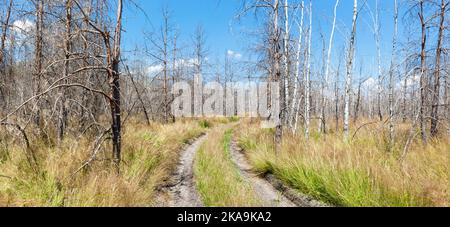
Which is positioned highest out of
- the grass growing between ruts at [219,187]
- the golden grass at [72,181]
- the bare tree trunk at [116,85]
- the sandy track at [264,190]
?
the bare tree trunk at [116,85]

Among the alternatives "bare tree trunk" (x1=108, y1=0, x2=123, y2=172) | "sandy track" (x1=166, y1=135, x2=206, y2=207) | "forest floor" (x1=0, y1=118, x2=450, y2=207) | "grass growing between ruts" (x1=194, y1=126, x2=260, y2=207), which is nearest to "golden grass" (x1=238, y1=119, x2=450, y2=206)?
"forest floor" (x1=0, y1=118, x2=450, y2=207)

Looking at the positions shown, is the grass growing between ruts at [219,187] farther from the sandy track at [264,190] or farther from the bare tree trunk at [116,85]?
the bare tree trunk at [116,85]

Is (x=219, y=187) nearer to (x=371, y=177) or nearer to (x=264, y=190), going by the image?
(x=264, y=190)

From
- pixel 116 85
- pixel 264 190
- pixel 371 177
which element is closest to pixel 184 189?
pixel 264 190

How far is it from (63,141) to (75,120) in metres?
2.67

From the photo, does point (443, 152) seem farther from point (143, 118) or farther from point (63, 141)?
point (143, 118)

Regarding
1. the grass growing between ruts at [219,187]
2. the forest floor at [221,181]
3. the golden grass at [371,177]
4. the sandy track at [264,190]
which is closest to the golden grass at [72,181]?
the forest floor at [221,181]

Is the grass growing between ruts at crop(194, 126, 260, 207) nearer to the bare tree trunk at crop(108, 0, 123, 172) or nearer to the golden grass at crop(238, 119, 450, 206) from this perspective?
the golden grass at crop(238, 119, 450, 206)

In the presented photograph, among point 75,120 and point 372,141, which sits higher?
point 75,120

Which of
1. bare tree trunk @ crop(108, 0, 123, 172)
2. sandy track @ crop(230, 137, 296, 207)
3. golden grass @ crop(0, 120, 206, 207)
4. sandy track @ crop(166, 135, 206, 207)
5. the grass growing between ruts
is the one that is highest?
bare tree trunk @ crop(108, 0, 123, 172)

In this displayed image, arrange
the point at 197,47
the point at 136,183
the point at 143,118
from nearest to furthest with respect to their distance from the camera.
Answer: the point at 136,183, the point at 143,118, the point at 197,47

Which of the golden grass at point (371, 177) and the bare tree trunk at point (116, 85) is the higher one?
the bare tree trunk at point (116, 85)
